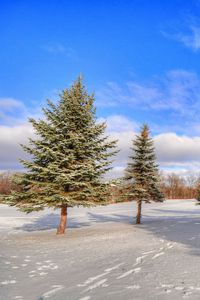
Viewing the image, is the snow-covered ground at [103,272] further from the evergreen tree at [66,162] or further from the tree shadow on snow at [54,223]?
the tree shadow on snow at [54,223]

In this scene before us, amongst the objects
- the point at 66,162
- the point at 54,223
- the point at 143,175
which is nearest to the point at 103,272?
the point at 66,162

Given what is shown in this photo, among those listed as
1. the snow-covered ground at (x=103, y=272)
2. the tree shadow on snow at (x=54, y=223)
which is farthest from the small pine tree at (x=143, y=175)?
the snow-covered ground at (x=103, y=272)

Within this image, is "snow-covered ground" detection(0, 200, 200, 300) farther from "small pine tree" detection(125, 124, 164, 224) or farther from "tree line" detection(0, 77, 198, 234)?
"small pine tree" detection(125, 124, 164, 224)

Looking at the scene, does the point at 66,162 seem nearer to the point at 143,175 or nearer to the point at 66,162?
the point at 66,162

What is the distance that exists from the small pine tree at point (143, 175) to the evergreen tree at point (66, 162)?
7.65 meters

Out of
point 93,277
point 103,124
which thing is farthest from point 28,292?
point 103,124

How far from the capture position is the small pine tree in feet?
81.5

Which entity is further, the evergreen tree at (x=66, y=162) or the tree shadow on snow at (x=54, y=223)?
the tree shadow on snow at (x=54, y=223)

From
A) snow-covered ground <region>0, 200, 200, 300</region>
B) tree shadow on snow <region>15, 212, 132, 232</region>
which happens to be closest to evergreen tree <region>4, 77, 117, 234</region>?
snow-covered ground <region>0, 200, 200, 300</region>

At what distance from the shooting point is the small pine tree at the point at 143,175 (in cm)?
2483

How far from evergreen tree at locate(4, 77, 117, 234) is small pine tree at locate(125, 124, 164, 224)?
7647mm

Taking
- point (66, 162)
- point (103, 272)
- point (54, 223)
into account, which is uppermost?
point (66, 162)

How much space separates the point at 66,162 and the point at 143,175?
33.4 feet

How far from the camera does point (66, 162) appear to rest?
16875mm
